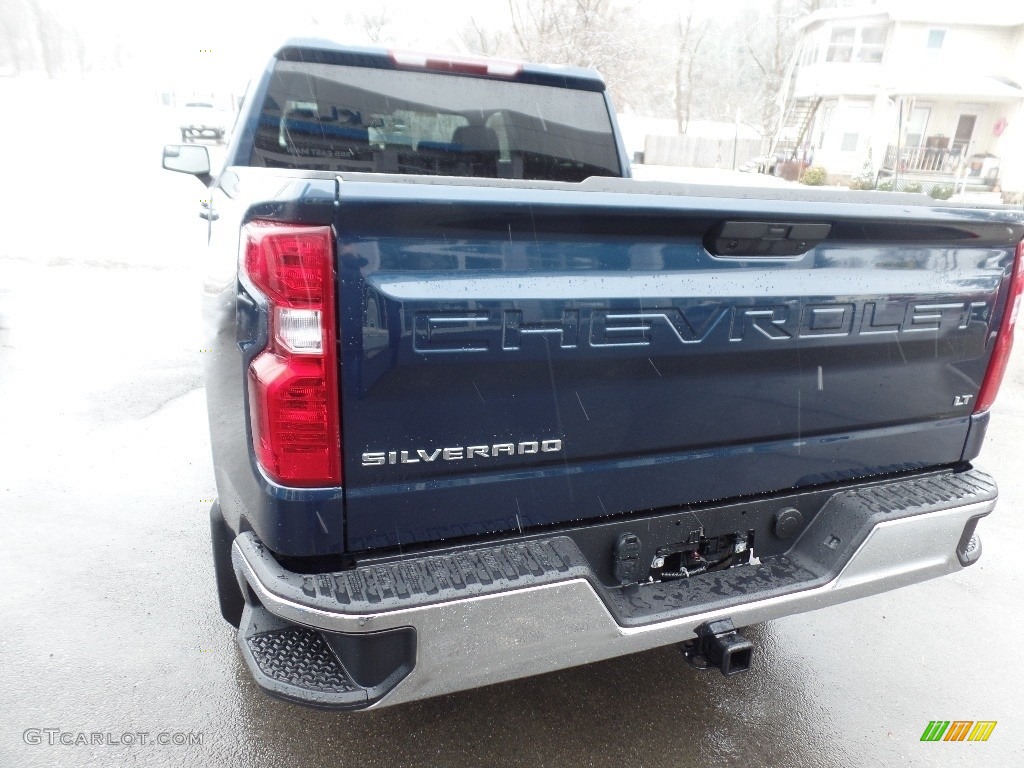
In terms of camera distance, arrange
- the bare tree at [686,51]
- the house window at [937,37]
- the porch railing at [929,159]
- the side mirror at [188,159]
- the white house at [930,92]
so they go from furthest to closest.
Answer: the bare tree at [686,51] < the house window at [937,37] < the porch railing at [929,159] < the white house at [930,92] < the side mirror at [188,159]

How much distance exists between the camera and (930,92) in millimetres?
28078

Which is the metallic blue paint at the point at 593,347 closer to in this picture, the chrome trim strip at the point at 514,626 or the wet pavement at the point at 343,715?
the chrome trim strip at the point at 514,626

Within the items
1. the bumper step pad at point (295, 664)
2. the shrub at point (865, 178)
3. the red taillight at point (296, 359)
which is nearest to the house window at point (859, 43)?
the shrub at point (865, 178)

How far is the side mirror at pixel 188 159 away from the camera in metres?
4.27

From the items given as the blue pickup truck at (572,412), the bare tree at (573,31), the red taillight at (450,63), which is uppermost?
the bare tree at (573,31)

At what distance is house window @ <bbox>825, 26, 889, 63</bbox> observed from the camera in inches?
1191

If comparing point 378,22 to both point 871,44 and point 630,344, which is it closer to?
point 871,44

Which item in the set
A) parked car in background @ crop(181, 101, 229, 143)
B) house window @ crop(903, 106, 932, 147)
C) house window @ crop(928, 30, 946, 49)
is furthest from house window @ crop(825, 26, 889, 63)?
parked car in background @ crop(181, 101, 229, 143)

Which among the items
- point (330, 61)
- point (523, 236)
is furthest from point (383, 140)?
point (523, 236)

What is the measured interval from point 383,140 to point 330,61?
1.40ft

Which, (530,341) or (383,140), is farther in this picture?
(383,140)

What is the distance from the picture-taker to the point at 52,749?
2395mm

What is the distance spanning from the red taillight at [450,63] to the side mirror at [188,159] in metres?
1.56

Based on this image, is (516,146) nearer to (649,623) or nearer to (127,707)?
(649,623)
